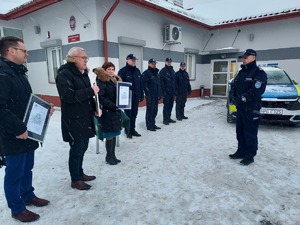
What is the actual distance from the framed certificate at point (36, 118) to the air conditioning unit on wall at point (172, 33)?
841 centimetres

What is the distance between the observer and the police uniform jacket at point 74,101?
2.74 m

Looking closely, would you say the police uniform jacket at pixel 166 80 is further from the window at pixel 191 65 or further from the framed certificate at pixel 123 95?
the window at pixel 191 65

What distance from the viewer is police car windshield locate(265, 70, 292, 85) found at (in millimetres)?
→ 6520

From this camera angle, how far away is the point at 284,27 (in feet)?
35.9

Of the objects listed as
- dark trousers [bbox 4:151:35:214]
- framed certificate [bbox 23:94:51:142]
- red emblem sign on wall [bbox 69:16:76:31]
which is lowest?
dark trousers [bbox 4:151:35:214]

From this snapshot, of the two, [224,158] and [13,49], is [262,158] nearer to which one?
[224,158]

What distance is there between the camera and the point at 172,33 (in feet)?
33.4

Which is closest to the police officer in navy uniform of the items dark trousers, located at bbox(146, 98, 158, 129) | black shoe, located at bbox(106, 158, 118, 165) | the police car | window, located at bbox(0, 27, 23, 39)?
the police car

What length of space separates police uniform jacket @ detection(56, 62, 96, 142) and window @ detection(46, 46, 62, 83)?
6903mm

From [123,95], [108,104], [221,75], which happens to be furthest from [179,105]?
[221,75]

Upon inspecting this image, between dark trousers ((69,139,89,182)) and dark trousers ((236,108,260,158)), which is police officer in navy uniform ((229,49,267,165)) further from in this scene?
dark trousers ((69,139,89,182))

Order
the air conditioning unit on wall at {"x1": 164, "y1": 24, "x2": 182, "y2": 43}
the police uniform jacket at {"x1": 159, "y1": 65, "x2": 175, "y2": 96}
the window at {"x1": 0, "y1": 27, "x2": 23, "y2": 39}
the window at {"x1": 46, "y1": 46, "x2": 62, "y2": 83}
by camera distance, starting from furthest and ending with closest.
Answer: the air conditioning unit on wall at {"x1": 164, "y1": 24, "x2": 182, "y2": 43}, the window at {"x1": 0, "y1": 27, "x2": 23, "y2": 39}, the window at {"x1": 46, "y1": 46, "x2": 62, "y2": 83}, the police uniform jacket at {"x1": 159, "y1": 65, "x2": 175, "y2": 96}

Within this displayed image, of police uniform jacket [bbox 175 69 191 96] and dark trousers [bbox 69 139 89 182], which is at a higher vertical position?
police uniform jacket [bbox 175 69 191 96]

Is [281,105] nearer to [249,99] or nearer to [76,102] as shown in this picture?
[249,99]
